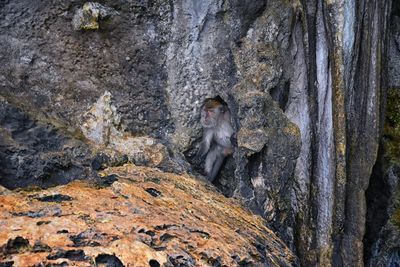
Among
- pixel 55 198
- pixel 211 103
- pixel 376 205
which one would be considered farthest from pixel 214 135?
pixel 376 205

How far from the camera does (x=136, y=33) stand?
3.38 meters

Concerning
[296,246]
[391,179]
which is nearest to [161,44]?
[296,246]

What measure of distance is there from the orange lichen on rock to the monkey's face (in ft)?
2.17

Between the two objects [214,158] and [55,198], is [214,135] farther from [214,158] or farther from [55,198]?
[55,198]

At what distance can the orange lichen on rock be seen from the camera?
196cm

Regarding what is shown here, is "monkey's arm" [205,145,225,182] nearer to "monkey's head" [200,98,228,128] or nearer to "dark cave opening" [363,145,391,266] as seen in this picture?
"monkey's head" [200,98,228,128]

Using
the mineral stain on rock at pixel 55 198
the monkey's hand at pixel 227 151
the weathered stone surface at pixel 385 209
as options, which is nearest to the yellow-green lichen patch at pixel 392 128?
the weathered stone surface at pixel 385 209

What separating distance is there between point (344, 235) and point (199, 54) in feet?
5.36

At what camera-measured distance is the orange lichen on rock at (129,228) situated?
77.4 inches

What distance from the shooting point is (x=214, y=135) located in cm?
346

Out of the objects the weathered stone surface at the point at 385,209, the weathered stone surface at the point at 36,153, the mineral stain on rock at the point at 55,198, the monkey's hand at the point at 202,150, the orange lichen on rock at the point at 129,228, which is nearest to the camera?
the orange lichen on rock at the point at 129,228

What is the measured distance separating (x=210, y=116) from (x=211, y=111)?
3cm

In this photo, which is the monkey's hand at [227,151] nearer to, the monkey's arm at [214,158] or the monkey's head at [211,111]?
the monkey's arm at [214,158]

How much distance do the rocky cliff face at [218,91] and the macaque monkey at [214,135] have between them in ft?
0.16
